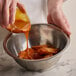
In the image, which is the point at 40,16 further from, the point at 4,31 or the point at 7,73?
the point at 7,73

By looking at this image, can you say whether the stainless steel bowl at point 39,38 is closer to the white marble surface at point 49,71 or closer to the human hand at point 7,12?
the white marble surface at point 49,71

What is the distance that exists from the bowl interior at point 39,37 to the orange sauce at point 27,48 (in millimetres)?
34

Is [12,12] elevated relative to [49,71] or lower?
elevated

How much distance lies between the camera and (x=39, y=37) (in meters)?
0.88

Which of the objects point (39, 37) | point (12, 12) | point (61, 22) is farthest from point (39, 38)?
point (12, 12)

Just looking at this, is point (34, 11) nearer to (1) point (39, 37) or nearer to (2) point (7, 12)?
(1) point (39, 37)

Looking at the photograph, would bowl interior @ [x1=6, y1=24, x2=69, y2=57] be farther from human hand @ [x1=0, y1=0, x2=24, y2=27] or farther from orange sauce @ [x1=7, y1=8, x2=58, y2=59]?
human hand @ [x1=0, y1=0, x2=24, y2=27]

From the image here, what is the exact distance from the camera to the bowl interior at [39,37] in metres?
0.84

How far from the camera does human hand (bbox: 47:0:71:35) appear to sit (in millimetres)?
826

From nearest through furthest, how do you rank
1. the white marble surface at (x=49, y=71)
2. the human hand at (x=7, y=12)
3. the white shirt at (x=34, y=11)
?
the human hand at (x=7, y=12) → the white marble surface at (x=49, y=71) → the white shirt at (x=34, y=11)

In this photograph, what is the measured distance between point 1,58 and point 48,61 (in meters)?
0.23

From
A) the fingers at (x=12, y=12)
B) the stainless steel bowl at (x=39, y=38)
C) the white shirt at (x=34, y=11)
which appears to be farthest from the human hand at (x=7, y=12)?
the white shirt at (x=34, y=11)

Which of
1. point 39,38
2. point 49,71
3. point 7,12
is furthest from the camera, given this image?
point 39,38

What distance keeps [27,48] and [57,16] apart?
0.55 ft
